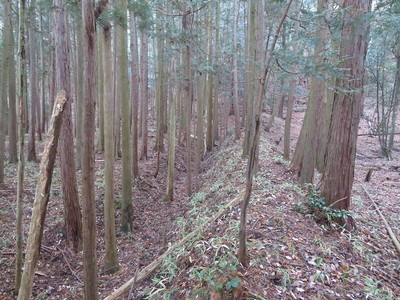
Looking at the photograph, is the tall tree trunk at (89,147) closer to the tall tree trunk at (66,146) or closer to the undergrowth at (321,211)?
the tall tree trunk at (66,146)

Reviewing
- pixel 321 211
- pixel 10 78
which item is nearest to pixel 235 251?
pixel 321 211

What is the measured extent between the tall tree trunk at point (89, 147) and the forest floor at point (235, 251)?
0.99 m

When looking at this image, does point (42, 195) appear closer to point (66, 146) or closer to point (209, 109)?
point (66, 146)

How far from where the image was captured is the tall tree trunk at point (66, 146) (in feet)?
13.2

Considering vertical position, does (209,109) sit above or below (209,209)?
above

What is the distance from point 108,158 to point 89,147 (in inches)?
74.2

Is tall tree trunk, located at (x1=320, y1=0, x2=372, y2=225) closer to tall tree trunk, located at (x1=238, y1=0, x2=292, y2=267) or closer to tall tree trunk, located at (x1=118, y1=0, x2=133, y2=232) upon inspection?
tall tree trunk, located at (x1=238, y1=0, x2=292, y2=267)

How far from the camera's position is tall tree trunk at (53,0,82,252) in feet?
13.2

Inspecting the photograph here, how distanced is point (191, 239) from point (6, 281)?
3.22 meters

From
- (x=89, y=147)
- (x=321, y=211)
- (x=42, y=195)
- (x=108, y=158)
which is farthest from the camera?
(x=321, y=211)

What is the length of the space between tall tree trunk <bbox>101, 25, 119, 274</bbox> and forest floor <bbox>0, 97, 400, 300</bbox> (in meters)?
0.38

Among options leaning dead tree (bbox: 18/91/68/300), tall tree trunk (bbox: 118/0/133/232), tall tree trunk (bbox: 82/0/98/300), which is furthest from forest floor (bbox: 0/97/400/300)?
leaning dead tree (bbox: 18/91/68/300)

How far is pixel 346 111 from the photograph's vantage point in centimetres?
434

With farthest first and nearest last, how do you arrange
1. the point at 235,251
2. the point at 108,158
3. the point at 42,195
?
the point at 108,158, the point at 235,251, the point at 42,195
